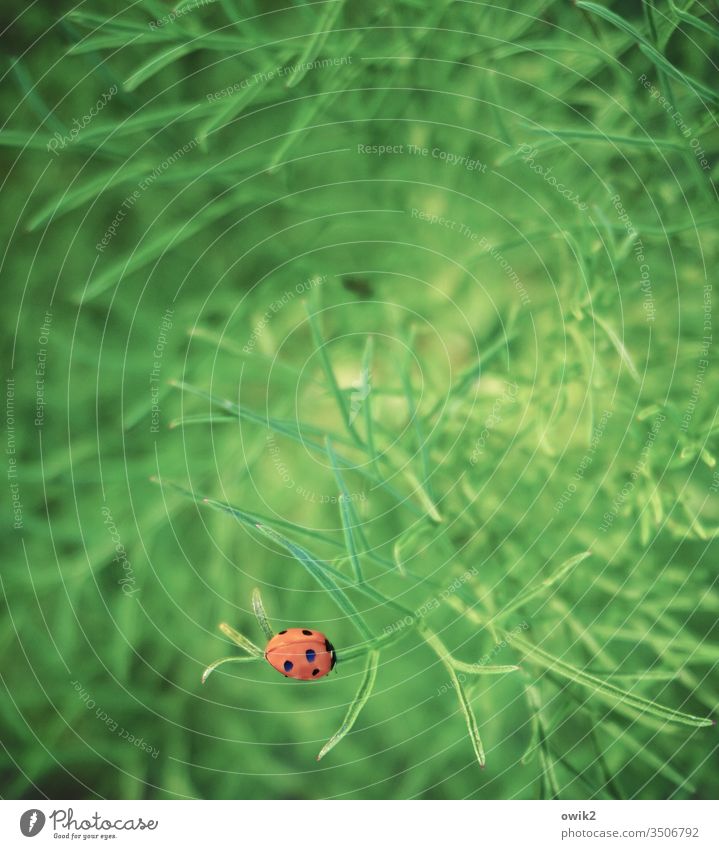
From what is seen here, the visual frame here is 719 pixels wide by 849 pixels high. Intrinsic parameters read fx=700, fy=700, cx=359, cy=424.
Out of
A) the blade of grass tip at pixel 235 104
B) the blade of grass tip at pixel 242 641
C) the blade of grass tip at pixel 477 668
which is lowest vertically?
the blade of grass tip at pixel 477 668

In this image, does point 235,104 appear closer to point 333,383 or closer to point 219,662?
point 333,383

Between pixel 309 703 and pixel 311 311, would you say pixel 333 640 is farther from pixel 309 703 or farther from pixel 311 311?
pixel 311 311

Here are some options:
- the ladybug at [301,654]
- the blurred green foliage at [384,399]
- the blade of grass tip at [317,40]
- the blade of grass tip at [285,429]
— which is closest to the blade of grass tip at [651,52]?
the blurred green foliage at [384,399]

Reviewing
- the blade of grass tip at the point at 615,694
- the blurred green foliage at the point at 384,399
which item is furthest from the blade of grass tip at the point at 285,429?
the blade of grass tip at the point at 615,694

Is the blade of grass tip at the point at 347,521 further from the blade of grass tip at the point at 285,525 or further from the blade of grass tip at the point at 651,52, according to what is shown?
the blade of grass tip at the point at 651,52

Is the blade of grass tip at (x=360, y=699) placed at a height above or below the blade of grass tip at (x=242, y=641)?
below

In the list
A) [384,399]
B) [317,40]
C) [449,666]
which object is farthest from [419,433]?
[317,40]
